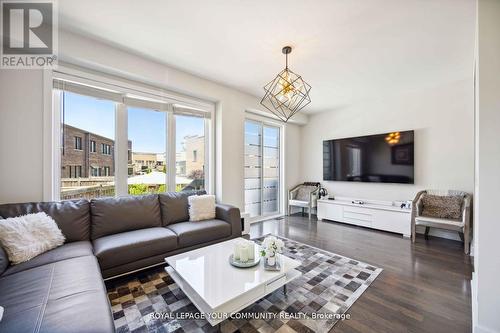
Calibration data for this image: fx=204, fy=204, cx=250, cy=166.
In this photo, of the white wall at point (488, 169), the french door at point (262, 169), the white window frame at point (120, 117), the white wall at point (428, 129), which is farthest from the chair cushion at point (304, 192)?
the white wall at point (488, 169)

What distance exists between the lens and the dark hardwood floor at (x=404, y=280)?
158 cm

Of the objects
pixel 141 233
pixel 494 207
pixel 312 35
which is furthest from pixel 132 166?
pixel 494 207

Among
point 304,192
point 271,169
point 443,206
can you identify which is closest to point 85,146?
point 271,169

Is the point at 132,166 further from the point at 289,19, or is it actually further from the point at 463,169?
the point at 463,169

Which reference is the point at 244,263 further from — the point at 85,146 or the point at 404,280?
the point at 85,146

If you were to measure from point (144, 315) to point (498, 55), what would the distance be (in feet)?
10.5

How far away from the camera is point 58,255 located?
179cm

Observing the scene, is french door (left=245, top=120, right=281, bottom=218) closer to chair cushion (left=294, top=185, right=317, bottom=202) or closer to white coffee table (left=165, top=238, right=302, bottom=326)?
chair cushion (left=294, top=185, right=317, bottom=202)

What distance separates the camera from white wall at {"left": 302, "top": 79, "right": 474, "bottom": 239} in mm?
3355

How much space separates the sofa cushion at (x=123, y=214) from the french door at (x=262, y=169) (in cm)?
221

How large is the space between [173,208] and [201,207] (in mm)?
388

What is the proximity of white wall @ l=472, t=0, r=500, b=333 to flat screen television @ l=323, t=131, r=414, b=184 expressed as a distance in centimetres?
276

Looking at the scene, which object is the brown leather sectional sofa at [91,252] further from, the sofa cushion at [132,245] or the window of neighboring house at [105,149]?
the window of neighboring house at [105,149]

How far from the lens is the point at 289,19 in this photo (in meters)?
2.02
